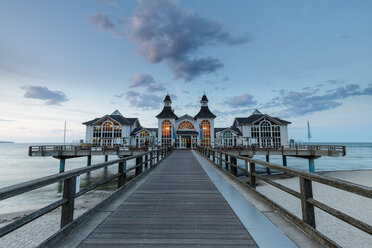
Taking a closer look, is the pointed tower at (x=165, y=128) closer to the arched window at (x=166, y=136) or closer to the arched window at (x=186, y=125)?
the arched window at (x=166, y=136)

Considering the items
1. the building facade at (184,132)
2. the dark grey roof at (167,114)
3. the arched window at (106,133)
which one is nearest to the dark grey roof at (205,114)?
the building facade at (184,132)

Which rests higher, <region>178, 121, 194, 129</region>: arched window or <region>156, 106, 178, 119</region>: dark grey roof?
<region>156, 106, 178, 119</region>: dark grey roof

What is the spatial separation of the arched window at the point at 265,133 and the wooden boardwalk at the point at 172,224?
3456 cm

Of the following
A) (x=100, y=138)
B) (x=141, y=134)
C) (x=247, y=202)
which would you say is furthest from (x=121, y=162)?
(x=100, y=138)

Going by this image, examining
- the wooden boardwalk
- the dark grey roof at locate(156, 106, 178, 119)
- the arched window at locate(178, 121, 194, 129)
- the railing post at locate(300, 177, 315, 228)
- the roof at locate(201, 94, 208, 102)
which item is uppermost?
the roof at locate(201, 94, 208, 102)

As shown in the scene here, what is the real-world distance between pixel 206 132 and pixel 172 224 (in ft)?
112

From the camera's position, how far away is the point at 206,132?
121 ft

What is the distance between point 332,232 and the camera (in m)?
7.54

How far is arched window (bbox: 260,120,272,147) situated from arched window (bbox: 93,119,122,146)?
28719 mm

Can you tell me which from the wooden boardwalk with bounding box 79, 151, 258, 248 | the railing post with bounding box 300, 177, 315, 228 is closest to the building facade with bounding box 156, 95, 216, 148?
the wooden boardwalk with bounding box 79, 151, 258, 248

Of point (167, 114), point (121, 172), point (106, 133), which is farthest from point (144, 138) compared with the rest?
point (121, 172)

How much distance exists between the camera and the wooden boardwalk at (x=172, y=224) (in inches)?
106

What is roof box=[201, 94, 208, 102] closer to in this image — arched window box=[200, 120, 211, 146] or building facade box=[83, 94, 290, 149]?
building facade box=[83, 94, 290, 149]

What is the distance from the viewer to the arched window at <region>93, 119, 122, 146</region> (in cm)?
Result: 3538
